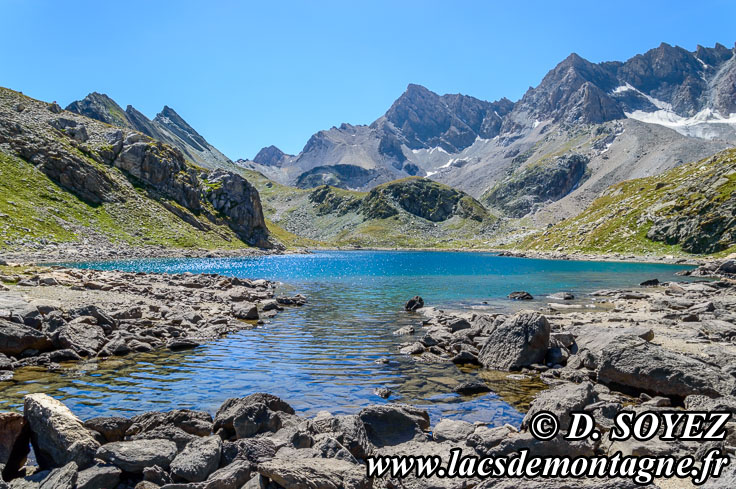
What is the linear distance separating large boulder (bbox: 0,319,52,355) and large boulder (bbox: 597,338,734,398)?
85.0 feet

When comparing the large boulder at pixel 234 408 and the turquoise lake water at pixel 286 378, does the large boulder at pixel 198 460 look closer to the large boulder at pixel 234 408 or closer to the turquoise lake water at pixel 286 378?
the large boulder at pixel 234 408

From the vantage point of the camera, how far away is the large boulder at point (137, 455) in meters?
9.43

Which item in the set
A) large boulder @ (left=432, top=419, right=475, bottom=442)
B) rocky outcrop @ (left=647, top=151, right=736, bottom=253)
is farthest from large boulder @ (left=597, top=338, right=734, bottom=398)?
rocky outcrop @ (left=647, top=151, right=736, bottom=253)

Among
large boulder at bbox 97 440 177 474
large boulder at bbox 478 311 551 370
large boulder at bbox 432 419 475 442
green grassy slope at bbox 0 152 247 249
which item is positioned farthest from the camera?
green grassy slope at bbox 0 152 247 249

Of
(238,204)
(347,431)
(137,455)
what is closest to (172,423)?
(137,455)

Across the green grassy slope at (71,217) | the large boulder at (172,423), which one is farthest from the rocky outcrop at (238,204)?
the large boulder at (172,423)

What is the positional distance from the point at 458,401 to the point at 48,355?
18.9 meters

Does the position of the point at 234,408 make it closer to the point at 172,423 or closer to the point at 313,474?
the point at 172,423

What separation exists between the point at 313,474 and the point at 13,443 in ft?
25.6

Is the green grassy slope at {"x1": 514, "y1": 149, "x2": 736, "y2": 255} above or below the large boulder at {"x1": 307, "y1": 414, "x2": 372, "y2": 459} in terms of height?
above

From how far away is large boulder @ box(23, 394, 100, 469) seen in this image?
381 inches

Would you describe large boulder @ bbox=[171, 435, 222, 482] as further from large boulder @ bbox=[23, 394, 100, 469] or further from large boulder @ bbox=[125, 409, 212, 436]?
large boulder @ bbox=[23, 394, 100, 469]

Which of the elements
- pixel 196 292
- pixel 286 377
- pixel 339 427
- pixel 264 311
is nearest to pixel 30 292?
pixel 196 292

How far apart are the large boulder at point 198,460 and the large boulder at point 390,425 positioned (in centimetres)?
425
